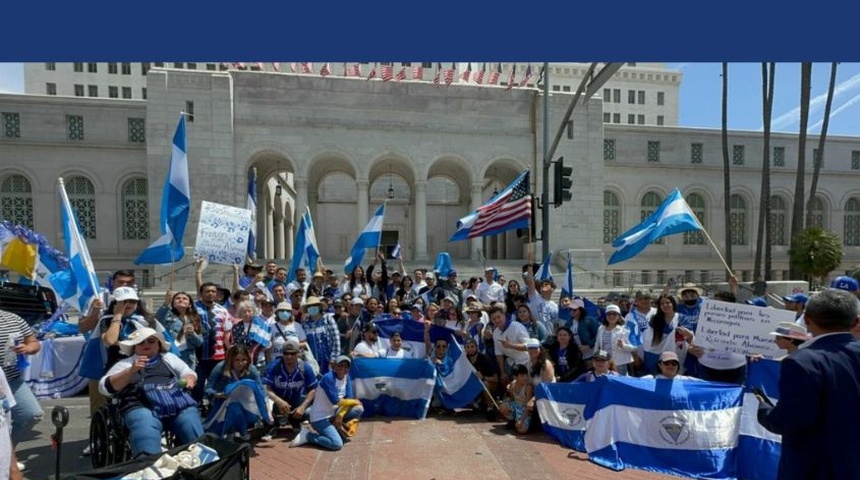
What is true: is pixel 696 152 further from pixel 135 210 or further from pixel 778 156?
pixel 135 210

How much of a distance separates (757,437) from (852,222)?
44.1 m

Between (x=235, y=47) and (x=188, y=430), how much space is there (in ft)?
12.7

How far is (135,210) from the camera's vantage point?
30.3 m

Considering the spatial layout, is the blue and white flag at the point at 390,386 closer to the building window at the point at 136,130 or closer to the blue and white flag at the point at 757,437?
the blue and white flag at the point at 757,437

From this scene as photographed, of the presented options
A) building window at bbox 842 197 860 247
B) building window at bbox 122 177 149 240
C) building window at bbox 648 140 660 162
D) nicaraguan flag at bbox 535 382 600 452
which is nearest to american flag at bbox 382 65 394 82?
building window at bbox 122 177 149 240

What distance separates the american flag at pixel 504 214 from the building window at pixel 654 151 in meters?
27.3

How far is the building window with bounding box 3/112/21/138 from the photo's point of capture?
28.5 m

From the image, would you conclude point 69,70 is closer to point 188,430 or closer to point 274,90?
point 274,90

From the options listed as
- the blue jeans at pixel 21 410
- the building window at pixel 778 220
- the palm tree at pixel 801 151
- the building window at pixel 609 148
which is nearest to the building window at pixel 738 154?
the building window at pixel 778 220

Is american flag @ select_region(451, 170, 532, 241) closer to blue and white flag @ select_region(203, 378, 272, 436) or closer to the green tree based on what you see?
blue and white flag @ select_region(203, 378, 272, 436)

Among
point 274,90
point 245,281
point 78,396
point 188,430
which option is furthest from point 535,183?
point 188,430

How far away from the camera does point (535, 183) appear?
29344mm

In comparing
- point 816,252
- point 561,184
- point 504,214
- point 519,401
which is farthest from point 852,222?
point 519,401

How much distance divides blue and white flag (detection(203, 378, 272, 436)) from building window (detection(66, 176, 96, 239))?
29406 mm
